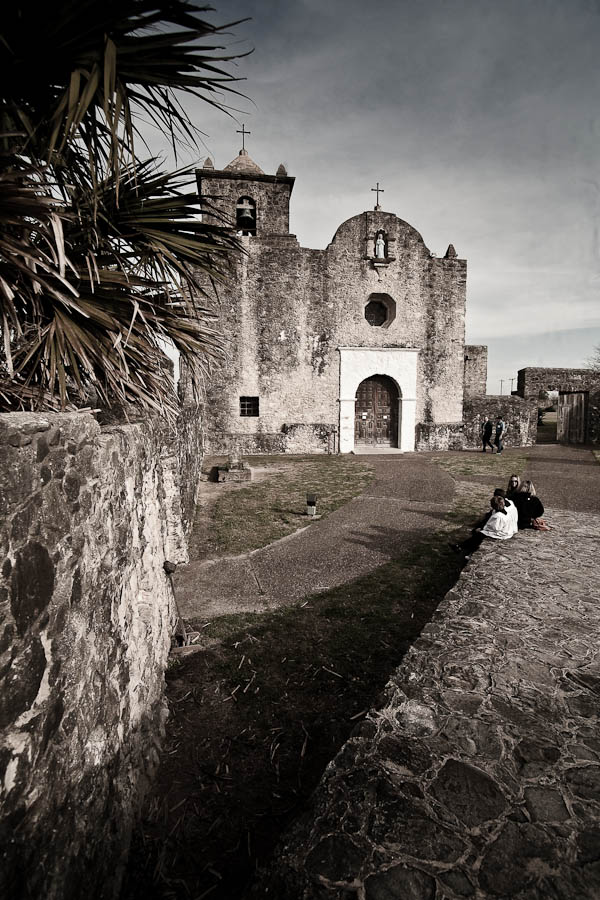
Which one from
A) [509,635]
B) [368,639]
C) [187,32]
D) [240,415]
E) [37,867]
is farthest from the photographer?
[240,415]

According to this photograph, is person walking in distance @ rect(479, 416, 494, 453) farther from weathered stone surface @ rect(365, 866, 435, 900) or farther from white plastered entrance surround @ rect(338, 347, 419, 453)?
weathered stone surface @ rect(365, 866, 435, 900)

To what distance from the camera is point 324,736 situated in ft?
11.0

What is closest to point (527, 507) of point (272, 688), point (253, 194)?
point (272, 688)

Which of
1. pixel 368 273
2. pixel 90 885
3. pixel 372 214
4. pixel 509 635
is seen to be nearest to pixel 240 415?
pixel 368 273

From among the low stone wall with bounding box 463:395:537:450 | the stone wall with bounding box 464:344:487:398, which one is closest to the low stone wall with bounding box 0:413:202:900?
the low stone wall with bounding box 463:395:537:450

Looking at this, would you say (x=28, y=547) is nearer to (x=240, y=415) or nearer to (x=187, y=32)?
(x=187, y=32)

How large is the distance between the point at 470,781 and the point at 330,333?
1624 centimetres

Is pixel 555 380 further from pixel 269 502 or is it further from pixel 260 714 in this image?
pixel 260 714

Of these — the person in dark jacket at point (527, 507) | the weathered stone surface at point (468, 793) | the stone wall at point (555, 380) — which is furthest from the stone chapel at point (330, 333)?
the weathered stone surface at point (468, 793)

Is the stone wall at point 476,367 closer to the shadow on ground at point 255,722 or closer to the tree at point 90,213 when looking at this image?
the shadow on ground at point 255,722

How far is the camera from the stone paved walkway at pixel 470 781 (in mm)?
1824

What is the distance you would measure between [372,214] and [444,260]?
3.34m

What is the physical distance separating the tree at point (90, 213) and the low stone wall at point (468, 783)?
269 cm

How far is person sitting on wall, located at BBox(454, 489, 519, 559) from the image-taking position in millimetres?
6047
